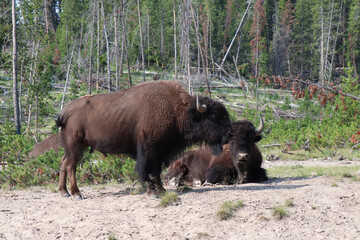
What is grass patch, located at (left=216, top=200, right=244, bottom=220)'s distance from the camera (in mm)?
5773

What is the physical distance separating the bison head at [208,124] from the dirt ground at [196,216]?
3.20 feet

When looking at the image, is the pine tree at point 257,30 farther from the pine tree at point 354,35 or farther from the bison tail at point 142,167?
the bison tail at point 142,167

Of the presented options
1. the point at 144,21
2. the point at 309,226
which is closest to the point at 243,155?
the point at 309,226

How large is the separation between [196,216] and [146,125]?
1.95 m

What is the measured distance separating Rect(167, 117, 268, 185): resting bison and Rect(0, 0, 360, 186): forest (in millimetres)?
1133

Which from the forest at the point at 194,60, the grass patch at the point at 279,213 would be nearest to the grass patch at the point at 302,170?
the forest at the point at 194,60

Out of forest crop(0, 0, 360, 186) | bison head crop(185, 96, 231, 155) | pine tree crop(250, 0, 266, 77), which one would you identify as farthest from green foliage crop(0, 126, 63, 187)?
pine tree crop(250, 0, 266, 77)

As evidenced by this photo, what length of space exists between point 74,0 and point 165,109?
45168 millimetres

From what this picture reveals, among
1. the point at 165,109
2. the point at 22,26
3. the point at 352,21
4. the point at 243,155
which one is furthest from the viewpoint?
the point at 352,21

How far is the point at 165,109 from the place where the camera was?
726cm

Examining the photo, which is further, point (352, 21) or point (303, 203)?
point (352, 21)

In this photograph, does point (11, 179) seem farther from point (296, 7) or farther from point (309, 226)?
point (296, 7)

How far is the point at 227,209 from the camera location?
5.84 m

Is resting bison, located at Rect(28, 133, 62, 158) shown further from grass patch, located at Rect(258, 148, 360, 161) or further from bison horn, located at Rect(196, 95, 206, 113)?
bison horn, located at Rect(196, 95, 206, 113)
